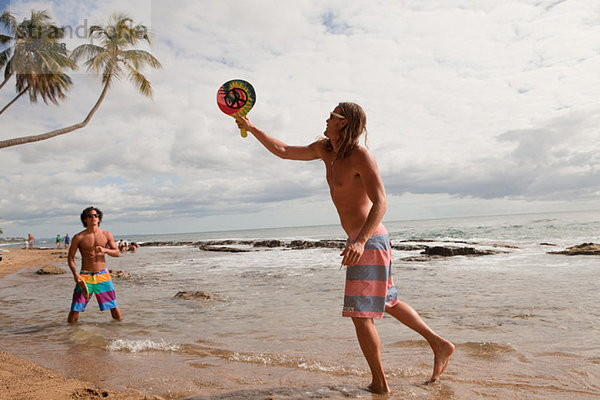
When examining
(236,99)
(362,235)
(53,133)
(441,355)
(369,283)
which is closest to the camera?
(362,235)

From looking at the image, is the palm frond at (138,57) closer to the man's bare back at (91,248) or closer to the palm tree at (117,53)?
the palm tree at (117,53)

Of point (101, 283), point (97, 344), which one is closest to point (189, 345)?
point (97, 344)

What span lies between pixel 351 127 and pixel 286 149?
0.65 m

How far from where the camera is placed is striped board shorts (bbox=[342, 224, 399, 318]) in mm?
2645

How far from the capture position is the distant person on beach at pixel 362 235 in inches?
104

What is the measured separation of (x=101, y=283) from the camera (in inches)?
221

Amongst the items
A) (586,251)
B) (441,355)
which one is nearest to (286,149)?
(441,355)

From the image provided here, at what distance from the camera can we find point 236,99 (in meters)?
3.36

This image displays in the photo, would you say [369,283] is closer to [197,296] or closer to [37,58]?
[197,296]

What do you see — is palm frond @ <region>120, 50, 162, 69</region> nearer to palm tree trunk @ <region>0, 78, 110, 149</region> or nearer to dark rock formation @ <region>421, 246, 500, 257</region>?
palm tree trunk @ <region>0, 78, 110, 149</region>

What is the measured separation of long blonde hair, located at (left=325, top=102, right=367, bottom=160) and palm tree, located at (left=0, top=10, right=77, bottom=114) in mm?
17765

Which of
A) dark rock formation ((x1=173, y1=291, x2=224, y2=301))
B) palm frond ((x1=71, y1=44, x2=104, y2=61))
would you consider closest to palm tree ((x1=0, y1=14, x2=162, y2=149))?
palm frond ((x1=71, y1=44, x2=104, y2=61))

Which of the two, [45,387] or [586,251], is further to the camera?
[586,251]

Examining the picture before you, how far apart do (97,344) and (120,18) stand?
17.7m
